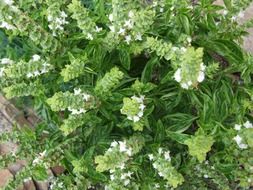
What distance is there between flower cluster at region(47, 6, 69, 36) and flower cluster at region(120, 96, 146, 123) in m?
0.56

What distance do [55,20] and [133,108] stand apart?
0.64m

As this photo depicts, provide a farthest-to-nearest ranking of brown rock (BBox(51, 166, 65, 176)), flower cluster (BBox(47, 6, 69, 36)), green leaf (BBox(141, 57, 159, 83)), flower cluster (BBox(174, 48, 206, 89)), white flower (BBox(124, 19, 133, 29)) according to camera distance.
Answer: brown rock (BBox(51, 166, 65, 176)) → green leaf (BBox(141, 57, 159, 83)) → flower cluster (BBox(47, 6, 69, 36)) → white flower (BBox(124, 19, 133, 29)) → flower cluster (BBox(174, 48, 206, 89))

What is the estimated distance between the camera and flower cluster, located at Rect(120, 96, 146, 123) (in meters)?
2.05

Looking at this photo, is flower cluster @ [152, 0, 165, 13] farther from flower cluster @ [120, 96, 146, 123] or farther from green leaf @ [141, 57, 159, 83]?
flower cluster @ [120, 96, 146, 123]

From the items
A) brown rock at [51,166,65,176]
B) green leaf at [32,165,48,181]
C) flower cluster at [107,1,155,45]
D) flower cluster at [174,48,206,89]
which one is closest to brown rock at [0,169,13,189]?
brown rock at [51,166,65,176]

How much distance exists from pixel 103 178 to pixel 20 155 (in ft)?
1.48

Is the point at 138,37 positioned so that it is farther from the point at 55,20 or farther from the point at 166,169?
the point at 166,169

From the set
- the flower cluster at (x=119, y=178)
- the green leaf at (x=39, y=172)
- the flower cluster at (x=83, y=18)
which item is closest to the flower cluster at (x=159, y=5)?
the flower cluster at (x=83, y=18)

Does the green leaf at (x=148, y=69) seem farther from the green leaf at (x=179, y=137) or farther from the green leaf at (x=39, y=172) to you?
the green leaf at (x=39, y=172)

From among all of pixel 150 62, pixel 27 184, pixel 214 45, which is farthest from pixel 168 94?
pixel 27 184

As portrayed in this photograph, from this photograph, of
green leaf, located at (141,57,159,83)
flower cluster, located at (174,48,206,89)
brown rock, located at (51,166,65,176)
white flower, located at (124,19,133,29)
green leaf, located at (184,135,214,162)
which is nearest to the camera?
flower cluster, located at (174,48,206,89)

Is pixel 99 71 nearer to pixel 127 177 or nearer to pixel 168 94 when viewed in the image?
pixel 168 94

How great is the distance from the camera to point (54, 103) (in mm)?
2047

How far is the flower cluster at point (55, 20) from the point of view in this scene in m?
2.33
